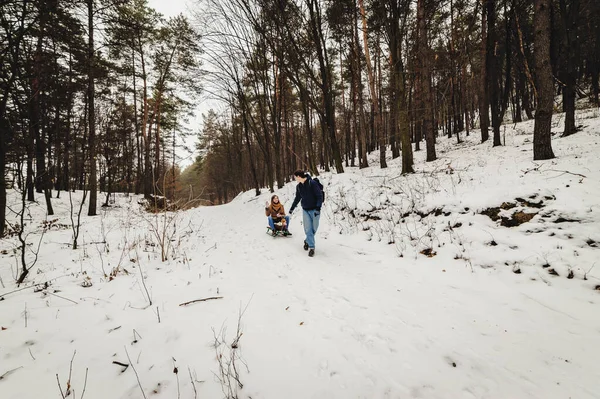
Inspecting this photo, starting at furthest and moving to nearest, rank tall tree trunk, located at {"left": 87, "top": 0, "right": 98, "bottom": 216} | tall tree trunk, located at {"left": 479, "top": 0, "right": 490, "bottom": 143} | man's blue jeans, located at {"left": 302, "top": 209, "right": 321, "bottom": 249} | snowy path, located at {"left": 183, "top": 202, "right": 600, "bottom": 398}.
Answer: tall tree trunk, located at {"left": 479, "top": 0, "right": 490, "bottom": 143}
tall tree trunk, located at {"left": 87, "top": 0, "right": 98, "bottom": 216}
man's blue jeans, located at {"left": 302, "top": 209, "right": 321, "bottom": 249}
snowy path, located at {"left": 183, "top": 202, "right": 600, "bottom": 398}

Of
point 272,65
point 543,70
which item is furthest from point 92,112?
point 543,70

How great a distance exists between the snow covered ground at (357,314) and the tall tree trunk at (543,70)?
1427mm

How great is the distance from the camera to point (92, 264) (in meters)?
4.73

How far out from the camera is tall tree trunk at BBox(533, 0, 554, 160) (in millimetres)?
5824

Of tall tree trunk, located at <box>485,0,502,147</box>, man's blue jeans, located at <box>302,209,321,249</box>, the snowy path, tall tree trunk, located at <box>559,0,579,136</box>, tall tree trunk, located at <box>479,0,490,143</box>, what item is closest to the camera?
the snowy path

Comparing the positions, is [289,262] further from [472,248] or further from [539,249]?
[539,249]

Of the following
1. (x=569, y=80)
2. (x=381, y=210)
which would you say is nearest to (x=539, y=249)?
(x=381, y=210)

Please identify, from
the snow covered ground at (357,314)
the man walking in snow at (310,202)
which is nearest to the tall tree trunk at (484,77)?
the snow covered ground at (357,314)

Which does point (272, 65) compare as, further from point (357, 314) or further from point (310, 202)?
point (357, 314)

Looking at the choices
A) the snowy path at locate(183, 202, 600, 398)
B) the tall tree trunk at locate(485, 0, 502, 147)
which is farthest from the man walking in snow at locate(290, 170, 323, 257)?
the tall tree trunk at locate(485, 0, 502, 147)

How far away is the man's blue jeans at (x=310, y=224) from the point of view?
515cm

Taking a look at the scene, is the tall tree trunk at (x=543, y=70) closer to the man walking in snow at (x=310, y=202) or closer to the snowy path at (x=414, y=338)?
the snowy path at (x=414, y=338)

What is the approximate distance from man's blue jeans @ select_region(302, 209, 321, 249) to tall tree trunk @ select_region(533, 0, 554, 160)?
6.38 m

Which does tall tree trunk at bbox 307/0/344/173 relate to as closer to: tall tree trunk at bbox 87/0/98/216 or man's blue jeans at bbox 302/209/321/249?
man's blue jeans at bbox 302/209/321/249
